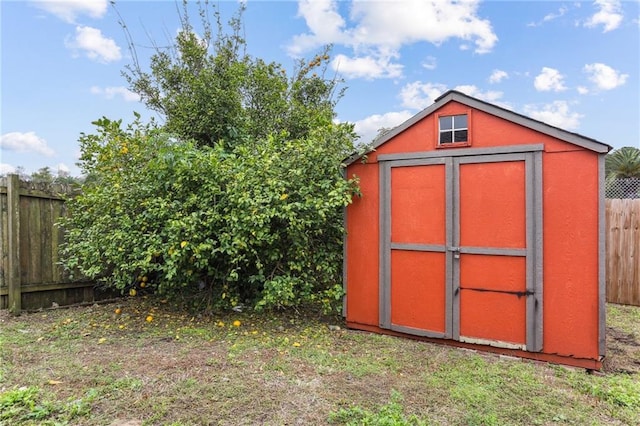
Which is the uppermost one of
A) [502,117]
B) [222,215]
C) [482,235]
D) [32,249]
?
[502,117]

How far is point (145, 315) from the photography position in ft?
14.8

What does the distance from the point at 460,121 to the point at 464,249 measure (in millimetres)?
1242

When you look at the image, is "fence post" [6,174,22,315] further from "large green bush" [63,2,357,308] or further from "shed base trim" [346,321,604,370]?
"shed base trim" [346,321,604,370]

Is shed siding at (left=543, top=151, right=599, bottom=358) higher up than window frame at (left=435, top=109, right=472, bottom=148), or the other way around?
window frame at (left=435, top=109, right=472, bottom=148)

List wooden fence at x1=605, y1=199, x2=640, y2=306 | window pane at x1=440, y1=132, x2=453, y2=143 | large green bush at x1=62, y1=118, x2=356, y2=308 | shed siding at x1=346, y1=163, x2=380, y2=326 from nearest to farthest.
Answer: window pane at x1=440, y1=132, x2=453, y2=143, large green bush at x1=62, y1=118, x2=356, y2=308, shed siding at x1=346, y1=163, x2=380, y2=326, wooden fence at x1=605, y1=199, x2=640, y2=306

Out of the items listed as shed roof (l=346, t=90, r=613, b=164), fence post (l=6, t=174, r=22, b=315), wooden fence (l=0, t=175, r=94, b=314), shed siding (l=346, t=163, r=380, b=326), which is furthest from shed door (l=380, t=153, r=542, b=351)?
fence post (l=6, t=174, r=22, b=315)

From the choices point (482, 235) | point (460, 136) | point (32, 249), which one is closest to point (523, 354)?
point (482, 235)

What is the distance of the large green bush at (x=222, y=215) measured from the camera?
3.76m

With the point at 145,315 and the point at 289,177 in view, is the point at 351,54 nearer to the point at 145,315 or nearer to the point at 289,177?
the point at 289,177

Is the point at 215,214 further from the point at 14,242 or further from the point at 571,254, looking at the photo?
the point at 571,254

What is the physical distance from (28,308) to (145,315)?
1.51 metres

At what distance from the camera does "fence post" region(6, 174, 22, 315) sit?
4.35 meters

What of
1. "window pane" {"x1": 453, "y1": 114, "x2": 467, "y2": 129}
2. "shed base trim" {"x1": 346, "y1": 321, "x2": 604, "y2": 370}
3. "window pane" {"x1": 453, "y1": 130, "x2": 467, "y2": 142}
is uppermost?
"window pane" {"x1": 453, "y1": 114, "x2": 467, "y2": 129}

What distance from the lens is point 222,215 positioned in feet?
12.7
